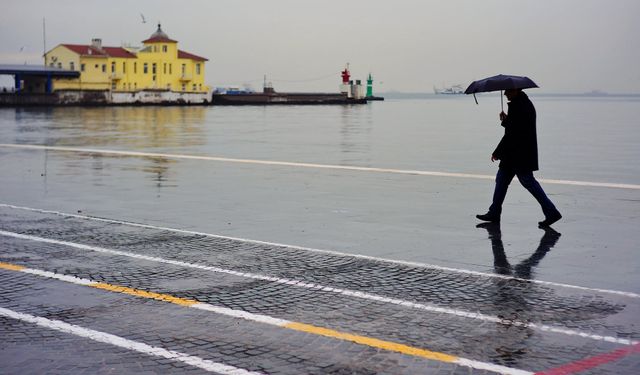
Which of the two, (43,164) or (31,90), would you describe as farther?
(31,90)

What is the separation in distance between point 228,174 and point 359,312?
11561 mm

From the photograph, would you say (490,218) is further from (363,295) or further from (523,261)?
(363,295)

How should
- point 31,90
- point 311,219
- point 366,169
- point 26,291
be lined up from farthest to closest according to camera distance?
point 31,90
point 366,169
point 311,219
point 26,291

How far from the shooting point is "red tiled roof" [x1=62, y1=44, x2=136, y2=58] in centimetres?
11562

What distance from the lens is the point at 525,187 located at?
434 inches

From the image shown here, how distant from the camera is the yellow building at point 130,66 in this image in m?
116

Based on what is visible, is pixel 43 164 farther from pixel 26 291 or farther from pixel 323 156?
pixel 26 291

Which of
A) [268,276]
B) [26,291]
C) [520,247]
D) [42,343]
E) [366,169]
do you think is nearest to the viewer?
[42,343]

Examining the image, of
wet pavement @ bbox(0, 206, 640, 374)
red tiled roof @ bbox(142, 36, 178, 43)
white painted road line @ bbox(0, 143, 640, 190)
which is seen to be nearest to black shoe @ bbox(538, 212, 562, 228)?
wet pavement @ bbox(0, 206, 640, 374)

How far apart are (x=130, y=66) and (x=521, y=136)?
115 m

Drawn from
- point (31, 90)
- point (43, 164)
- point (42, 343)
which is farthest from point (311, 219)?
point (31, 90)

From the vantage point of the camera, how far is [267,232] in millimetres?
10234

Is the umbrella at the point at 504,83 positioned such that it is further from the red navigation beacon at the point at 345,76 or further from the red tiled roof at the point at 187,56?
the red navigation beacon at the point at 345,76

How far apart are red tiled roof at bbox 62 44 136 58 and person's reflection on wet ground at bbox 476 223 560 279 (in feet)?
366
